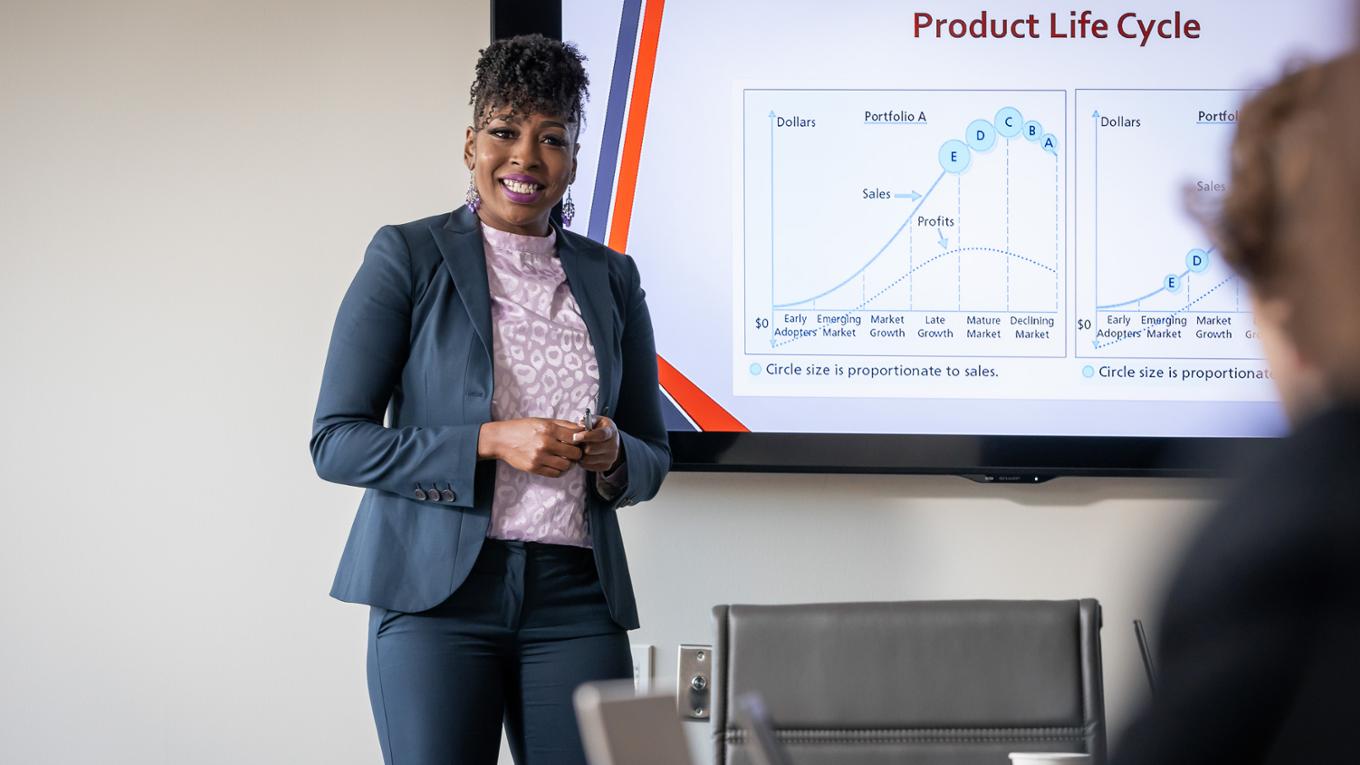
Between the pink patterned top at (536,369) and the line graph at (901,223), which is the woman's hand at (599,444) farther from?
the line graph at (901,223)

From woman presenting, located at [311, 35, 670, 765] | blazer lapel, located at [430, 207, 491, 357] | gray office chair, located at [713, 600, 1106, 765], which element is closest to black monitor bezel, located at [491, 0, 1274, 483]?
woman presenting, located at [311, 35, 670, 765]

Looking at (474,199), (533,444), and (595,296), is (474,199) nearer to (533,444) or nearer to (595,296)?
(595,296)

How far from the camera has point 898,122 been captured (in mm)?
2848

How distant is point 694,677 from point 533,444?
1012mm

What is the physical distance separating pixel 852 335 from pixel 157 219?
1.49m

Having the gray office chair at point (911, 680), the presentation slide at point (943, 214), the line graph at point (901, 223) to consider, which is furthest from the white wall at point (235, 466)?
the gray office chair at point (911, 680)

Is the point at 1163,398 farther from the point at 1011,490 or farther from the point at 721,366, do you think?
the point at 721,366

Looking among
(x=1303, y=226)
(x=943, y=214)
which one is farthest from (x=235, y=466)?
(x=1303, y=226)

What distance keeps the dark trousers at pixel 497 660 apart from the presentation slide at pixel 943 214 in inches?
31.8

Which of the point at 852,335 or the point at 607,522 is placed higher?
the point at 852,335

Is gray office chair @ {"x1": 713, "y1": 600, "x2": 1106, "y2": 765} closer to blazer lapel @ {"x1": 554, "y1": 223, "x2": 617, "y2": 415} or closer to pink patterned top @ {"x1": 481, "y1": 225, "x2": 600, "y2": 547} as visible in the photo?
pink patterned top @ {"x1": 481, "y1": 225, "x2": 600, "y2": 547}

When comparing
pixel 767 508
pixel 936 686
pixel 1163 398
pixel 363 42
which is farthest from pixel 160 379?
pixel 1163 398

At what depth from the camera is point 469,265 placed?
2.14 m

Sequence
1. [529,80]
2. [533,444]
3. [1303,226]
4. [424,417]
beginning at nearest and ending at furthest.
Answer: [1303,226]
[533,444]
[424,417]
[529,80]
